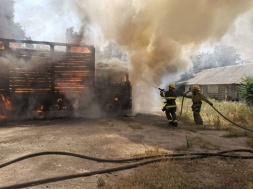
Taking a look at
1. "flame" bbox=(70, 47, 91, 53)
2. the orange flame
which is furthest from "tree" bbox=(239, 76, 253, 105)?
the orange flame

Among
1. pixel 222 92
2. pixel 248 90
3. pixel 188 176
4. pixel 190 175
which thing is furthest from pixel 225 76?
pixel 188 176

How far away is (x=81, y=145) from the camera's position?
7.53m

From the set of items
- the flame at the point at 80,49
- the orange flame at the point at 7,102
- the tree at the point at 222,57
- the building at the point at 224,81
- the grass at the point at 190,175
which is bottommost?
the grass at the point at 190,175

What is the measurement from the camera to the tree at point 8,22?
37.0 meters

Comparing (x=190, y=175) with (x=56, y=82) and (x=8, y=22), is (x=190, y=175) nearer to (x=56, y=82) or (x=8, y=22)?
(x=56, y=82)

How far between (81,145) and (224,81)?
78.9ft

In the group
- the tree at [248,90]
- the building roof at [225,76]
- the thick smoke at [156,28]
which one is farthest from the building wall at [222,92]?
the thick smoke at [156,28]

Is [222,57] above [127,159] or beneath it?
above

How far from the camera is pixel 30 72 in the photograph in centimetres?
1264

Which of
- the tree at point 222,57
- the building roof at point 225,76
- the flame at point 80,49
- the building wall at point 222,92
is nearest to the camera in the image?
the flame at point 80,49

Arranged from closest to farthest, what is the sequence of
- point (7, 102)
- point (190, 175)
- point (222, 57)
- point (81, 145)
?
1. point (190, 175)
2. point (81, 145)
3. point (7, 102)
4. point (222, 57)

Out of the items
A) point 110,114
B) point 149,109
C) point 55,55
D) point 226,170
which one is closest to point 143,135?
point 226,170

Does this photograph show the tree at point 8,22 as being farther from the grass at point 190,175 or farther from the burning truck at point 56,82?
the grass at point 190,175

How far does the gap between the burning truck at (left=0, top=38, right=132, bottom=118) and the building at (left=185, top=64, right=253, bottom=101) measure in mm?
16807
